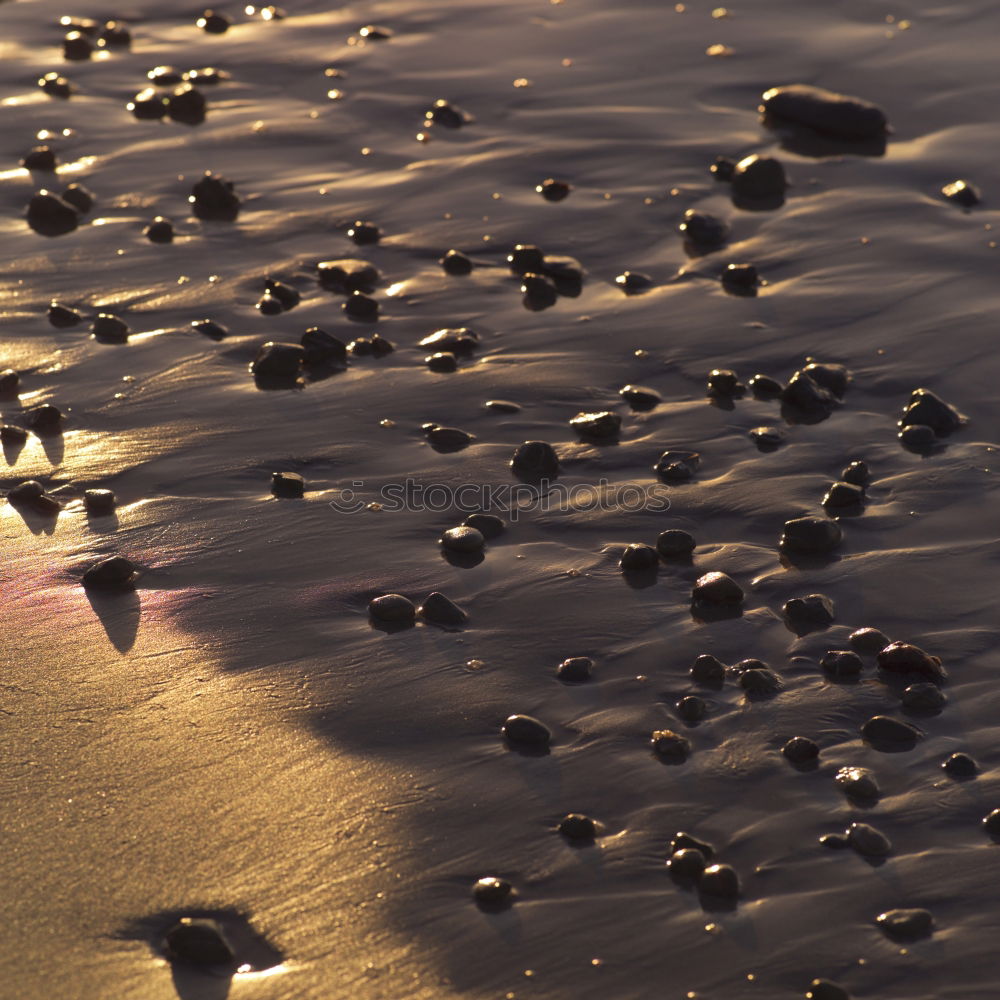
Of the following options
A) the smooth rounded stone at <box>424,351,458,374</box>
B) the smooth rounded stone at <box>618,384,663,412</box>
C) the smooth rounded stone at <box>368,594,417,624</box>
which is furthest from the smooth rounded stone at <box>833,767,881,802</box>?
the smooth rounded stone at <box>424,351,458,374</box>

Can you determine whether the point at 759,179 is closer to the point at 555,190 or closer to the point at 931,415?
the point at 555,190

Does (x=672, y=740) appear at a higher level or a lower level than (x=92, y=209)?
lower

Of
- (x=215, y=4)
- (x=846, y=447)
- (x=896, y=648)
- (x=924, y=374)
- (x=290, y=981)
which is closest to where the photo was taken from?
(x=290, y=981)

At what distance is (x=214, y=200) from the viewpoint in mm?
6406

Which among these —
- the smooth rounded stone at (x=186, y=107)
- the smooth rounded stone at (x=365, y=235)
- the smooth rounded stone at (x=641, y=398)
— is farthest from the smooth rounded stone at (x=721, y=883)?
the smooth rounded stone at (x=186, y=107)

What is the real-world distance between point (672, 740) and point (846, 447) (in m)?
1.70

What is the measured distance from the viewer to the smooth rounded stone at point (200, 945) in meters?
2.85

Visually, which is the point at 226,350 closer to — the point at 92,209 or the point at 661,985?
the point at 92,209

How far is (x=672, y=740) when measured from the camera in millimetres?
3441

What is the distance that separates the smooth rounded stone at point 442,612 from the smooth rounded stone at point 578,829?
2.88 ft

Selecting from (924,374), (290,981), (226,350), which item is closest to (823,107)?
(924,374)

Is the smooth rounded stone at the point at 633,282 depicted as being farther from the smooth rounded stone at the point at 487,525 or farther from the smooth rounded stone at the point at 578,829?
the smooth rounded stone at the point at 578,829

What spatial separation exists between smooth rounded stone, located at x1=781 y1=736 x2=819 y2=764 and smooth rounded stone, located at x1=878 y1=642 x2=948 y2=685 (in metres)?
0.43

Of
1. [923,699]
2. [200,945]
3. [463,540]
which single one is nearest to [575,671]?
[463,540]
